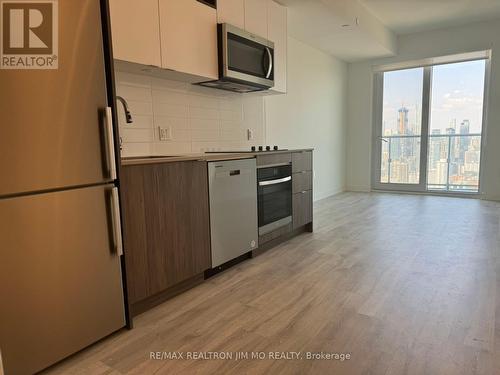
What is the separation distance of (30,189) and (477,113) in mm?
6164

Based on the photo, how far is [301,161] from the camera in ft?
11.6

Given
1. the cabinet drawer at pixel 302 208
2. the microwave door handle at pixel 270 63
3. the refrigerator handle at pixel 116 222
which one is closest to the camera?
the refrigerator handle at pixel 116 222

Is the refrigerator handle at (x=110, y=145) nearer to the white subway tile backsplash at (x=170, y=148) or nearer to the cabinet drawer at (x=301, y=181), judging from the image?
the white subway tile backsplash at (x=170, y=148)

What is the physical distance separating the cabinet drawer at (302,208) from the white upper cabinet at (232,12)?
170 cm

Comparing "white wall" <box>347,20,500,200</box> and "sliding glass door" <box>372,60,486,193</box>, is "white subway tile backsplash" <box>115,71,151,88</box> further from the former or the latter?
"sliding glass door" <box>372,60,486,193</box>

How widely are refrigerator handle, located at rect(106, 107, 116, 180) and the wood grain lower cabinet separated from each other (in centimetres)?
13

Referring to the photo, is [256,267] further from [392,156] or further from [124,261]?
[392,156]

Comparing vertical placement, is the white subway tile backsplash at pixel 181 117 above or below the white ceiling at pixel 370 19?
below

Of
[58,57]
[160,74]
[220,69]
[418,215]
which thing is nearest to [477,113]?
[418,215]

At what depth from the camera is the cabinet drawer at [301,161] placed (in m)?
3.41

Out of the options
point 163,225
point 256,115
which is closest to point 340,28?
point 256,115

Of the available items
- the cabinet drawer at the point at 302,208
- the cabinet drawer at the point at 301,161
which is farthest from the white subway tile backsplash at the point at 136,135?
the cabinet drawer at the point at 302,208

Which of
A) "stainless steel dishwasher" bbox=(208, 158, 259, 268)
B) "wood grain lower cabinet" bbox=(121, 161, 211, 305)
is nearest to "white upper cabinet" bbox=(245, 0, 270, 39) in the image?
"stainless steel dishwasher" bbox=(208, 158, 259, 268)

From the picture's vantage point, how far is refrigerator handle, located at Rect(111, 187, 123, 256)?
1.65 meters
